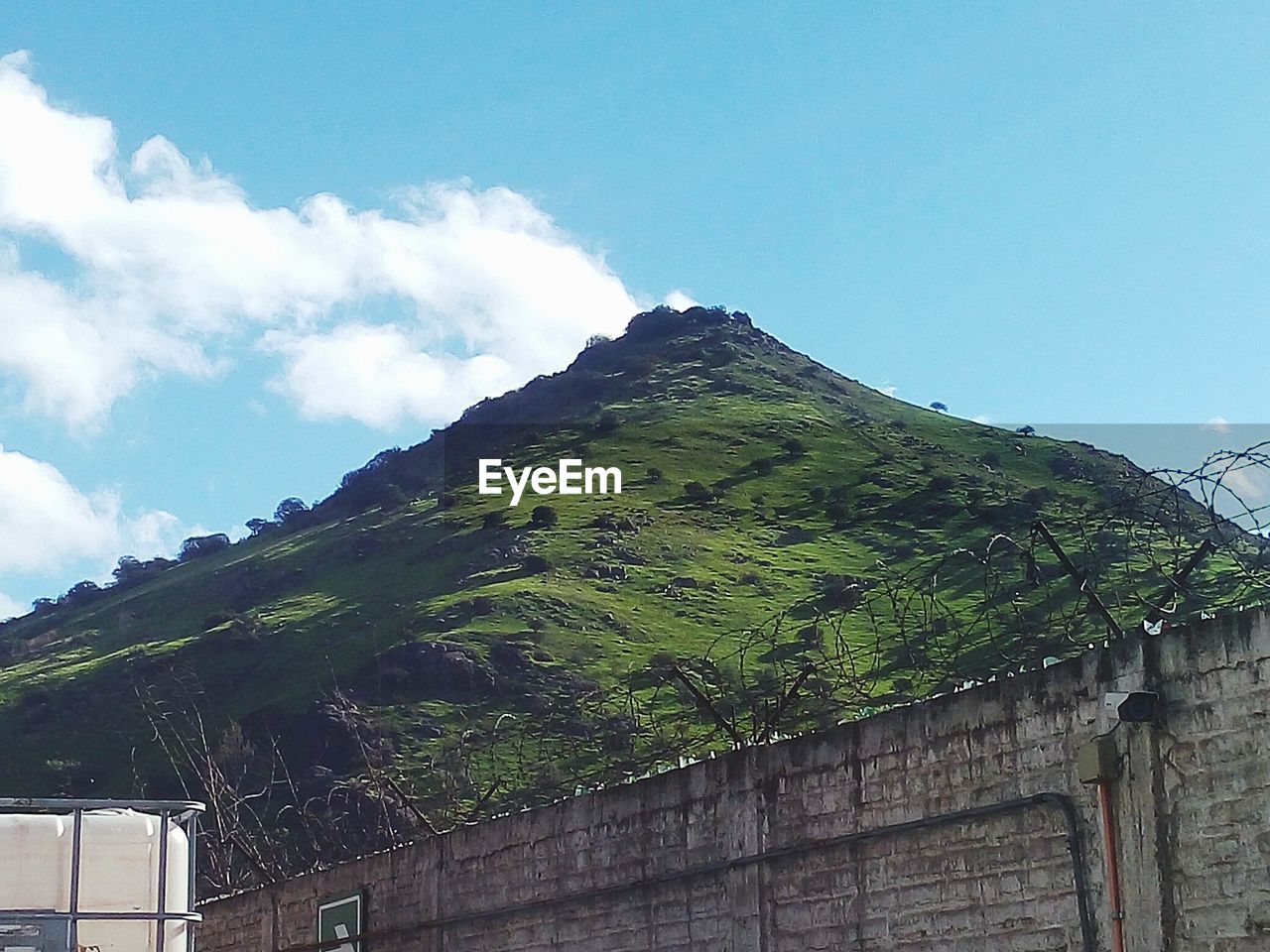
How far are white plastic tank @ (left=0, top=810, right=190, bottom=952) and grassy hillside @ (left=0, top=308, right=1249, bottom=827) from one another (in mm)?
26053

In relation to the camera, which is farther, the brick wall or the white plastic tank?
the white plastic tank

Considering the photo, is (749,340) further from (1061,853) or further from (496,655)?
(1061,853)

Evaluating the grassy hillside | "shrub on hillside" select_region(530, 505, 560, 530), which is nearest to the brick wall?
the grassy hillside

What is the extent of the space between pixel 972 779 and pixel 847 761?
3.97 ft

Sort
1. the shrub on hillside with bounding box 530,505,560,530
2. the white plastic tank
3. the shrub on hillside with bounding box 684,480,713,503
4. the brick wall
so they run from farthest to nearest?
1. the shrub on hillside with bounding box 684,480,713,503
2. the shrub on hillside with bounding box 530,505,560,530
3. the white plastic tank
4. the brick wall

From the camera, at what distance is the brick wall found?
7.86 m

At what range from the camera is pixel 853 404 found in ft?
355

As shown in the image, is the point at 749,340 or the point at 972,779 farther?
the point at 749,340

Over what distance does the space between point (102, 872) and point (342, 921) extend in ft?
15.7

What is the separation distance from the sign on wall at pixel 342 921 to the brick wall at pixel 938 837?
2.21m

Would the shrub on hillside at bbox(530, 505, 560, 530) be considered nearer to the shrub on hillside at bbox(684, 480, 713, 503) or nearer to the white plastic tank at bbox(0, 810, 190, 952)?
the shrub on hillside at bbox(684, 480, 713, 503)

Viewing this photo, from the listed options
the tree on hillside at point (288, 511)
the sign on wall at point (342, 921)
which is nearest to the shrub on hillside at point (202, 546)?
the tree on hillside at point (288, 511)

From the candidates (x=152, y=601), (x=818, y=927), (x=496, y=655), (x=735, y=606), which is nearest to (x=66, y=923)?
(x=818, y=927)

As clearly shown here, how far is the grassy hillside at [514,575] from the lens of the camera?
6150cm
